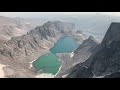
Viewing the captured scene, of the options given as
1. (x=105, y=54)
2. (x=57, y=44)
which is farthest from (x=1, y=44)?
(x=57, y=44)

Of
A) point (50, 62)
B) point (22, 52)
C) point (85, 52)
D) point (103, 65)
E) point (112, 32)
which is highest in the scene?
point (112, 32)

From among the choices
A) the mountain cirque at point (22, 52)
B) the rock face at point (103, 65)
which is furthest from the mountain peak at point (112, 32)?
the mountain cirque at point (22, 52)

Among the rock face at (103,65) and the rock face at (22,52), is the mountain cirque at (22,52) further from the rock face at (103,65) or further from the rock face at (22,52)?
the rock face at (103,65)

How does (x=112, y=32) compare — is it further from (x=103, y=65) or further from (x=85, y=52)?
(x=85, y=52)

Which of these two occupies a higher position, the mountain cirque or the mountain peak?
the mountain peak

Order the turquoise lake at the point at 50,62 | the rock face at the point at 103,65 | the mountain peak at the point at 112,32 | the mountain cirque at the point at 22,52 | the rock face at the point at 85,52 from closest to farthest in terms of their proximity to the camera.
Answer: the rock face at the point at 103,65 → the mountain cirque at the point at 22,52 → the mountain peak at the point at 112,32 → the turquoise lake at the point at 50,62 → the rock face at the point at 85,52

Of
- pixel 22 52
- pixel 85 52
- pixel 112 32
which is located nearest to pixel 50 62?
pixel 22 52

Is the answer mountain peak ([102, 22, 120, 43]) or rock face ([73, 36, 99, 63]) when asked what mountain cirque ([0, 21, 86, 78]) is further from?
mountain peak ([102, 22, 120, 43])

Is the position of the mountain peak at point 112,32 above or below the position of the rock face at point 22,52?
above

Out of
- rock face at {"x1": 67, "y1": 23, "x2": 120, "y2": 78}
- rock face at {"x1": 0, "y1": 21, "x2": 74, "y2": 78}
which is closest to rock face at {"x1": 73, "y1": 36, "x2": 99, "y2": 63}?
rock face at {"x1": 0, "y1": 21, "x2": 74, "y2": 78}
